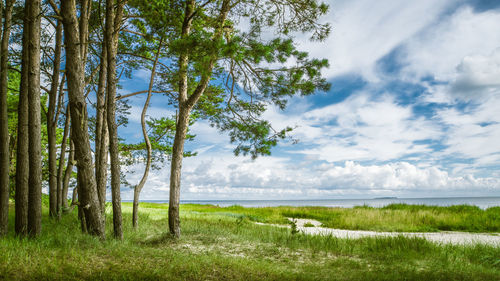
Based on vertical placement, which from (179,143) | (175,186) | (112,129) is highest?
(112,129)

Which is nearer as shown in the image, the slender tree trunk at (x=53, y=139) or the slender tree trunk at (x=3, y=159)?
the slender tree trunk at (x=3, y=159)

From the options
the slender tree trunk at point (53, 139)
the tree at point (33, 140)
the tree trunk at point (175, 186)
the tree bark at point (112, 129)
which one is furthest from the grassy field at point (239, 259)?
the slender tree trunk at point (53, 139)

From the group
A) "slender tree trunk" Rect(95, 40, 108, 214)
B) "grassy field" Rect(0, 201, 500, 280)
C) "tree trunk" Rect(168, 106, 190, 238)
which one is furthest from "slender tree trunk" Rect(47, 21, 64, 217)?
"tree trunk" Rect(168, 106, 190, 238)

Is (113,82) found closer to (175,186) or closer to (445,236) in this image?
(175,186)

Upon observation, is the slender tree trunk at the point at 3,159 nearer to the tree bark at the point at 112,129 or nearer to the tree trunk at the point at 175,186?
the tree bark at the point at 112,129

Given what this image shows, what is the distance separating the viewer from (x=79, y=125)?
20.2ft

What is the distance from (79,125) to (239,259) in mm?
3877

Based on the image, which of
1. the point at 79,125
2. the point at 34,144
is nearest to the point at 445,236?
the point at 79,125

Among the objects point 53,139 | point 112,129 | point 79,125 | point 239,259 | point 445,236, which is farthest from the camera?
point 445,236

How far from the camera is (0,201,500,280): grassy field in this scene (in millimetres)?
4051

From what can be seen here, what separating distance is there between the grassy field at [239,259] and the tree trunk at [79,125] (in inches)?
19.2

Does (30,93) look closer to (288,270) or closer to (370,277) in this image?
(288,270)

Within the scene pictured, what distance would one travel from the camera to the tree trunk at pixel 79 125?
613 cm

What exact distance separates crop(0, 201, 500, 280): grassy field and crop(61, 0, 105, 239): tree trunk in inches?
19.2
